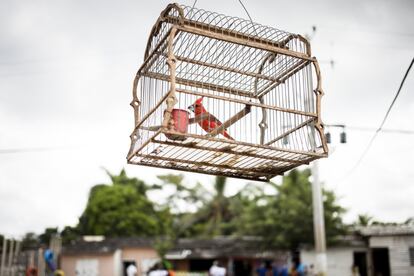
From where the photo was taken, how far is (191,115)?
3.74 meters

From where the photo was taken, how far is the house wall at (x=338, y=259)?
21.4 m

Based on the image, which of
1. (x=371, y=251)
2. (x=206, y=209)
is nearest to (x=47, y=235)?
(x=206, y=209)

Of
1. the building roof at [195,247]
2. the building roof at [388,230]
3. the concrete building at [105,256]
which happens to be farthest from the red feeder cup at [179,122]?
the concrete building at [105,256]

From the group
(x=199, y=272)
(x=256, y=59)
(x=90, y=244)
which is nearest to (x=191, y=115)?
(x=256, y=59)

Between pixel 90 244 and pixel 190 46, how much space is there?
78.6 ft

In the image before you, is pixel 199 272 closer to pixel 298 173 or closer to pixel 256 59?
pixel 298 173

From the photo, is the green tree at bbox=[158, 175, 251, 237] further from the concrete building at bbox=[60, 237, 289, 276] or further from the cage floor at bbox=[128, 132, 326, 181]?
the cage floor at bbox=[128, 132, 326, 181]

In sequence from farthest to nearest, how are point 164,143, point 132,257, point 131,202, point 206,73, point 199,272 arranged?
point 131,202
point 132,257
point 199,272
point 206,73
point 164,143

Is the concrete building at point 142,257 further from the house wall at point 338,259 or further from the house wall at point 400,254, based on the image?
the house wall at point 400,254

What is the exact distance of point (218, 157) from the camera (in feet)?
11.5

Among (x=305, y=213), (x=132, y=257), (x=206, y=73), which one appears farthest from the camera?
(x=132, y=257)

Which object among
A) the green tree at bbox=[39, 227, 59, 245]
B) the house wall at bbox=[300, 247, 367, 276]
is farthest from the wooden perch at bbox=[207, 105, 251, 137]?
the green tree at bbox=[39, 227, 59, 245]

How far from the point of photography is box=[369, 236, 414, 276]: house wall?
2027cm

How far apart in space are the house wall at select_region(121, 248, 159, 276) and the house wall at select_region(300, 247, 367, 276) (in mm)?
8557
